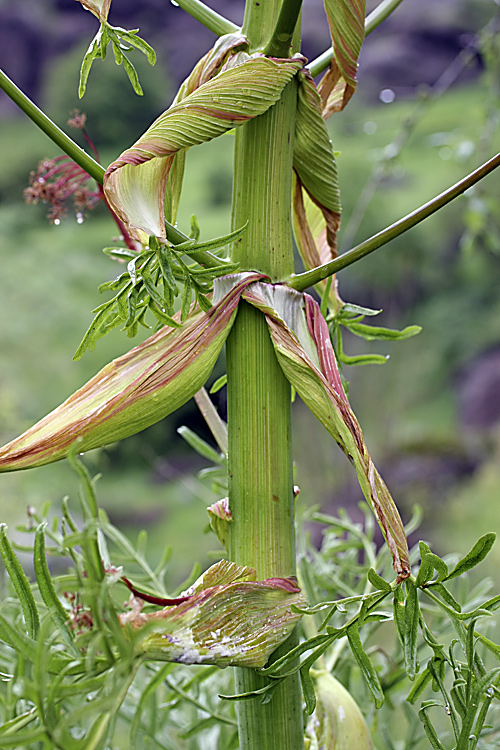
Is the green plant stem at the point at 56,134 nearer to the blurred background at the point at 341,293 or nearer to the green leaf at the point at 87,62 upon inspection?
the green leaf at the point at 87,62

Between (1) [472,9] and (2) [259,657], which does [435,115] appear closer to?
(1) [472,9]

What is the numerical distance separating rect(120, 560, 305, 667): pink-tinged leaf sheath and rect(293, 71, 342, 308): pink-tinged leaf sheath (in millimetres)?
92

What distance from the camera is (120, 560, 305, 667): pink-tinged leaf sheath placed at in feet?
0.47

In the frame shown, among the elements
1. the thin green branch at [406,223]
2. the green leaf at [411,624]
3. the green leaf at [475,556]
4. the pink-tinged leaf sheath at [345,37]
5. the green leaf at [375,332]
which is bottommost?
the green leaf at [411,624]

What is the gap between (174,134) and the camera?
0.47 ft

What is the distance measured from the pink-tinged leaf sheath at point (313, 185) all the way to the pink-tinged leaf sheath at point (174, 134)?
0.02m

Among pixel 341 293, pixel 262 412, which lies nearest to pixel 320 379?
pixel 262 412

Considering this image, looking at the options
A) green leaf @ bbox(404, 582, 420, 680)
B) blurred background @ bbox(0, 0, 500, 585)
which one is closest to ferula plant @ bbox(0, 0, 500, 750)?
green leaf @ bbox(404, 582, 420, 680)

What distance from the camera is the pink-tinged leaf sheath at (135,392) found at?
0.15m

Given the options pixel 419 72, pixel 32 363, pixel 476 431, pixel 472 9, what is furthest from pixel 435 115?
pixel 32 363

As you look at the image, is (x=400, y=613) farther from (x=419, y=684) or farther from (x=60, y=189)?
(x=60, y=189)

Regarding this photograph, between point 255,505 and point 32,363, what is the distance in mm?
1939

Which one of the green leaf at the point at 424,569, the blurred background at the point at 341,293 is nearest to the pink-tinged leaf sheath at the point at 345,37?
the green leaf at the point at 424,569

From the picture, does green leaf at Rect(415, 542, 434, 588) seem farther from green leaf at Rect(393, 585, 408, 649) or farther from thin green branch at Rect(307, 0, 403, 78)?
thin green branch at Rect(307, 0, 403, 78)
